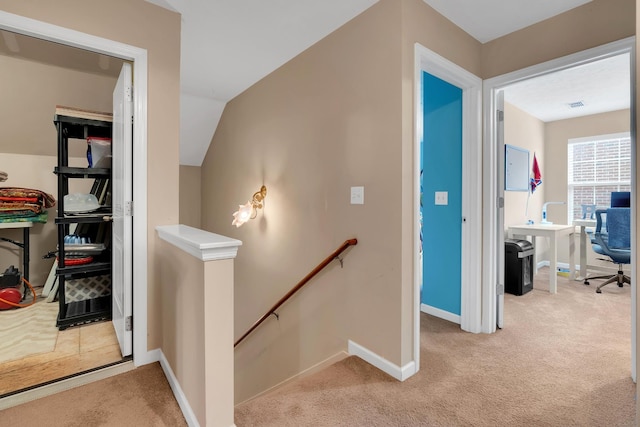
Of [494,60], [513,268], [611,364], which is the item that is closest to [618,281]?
[513,268]

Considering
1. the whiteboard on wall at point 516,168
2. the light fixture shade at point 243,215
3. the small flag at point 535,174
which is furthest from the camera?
the small flag at point 535,174

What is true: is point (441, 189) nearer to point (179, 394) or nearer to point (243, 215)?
point (243, 215)

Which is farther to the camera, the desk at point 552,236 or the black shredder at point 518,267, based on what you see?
the desk at point 552,236

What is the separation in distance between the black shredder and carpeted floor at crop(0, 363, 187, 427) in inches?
142

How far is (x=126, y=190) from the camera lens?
192cm

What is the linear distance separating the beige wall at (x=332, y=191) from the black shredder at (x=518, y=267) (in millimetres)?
2344

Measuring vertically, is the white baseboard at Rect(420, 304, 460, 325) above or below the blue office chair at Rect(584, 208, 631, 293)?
below

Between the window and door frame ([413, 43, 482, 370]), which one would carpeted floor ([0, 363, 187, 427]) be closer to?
door frame ([413, 43, 482, 370])

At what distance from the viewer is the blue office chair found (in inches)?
136

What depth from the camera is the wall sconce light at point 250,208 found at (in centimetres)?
321

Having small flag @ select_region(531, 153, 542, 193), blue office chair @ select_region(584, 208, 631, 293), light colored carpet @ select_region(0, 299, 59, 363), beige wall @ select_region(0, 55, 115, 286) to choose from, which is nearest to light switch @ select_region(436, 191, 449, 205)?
blue office chair @ select_region(584, 208, 631, 293)

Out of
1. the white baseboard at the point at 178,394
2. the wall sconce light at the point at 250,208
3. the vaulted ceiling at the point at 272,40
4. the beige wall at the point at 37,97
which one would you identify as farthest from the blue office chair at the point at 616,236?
the beige wall at the point at 37,97

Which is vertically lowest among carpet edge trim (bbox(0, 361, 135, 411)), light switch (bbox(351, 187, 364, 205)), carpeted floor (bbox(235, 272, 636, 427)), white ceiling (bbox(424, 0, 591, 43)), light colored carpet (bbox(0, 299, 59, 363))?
carpeted floor (bbox(235, 272, 636, 427))

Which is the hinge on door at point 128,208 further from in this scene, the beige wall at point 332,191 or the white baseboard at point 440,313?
the white baseboard at point 440,313
